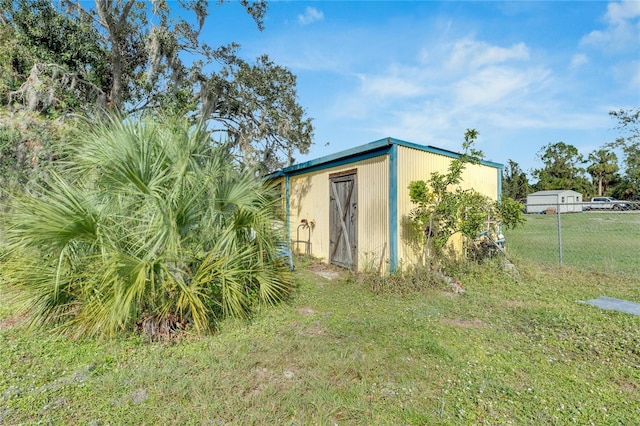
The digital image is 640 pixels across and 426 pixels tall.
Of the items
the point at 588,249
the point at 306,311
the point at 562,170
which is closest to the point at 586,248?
the point at 588,249

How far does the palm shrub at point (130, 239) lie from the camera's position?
2.99 m

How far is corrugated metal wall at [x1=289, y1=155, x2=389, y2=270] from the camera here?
563cm

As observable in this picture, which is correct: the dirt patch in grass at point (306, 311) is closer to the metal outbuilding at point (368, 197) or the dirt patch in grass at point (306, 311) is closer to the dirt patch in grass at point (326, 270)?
the metal outbuilding at point (368, 197)

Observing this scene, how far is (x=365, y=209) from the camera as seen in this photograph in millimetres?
6066

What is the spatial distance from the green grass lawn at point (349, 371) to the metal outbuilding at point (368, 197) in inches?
69.0

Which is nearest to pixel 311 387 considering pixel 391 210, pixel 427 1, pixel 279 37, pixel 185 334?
pixel 185 334

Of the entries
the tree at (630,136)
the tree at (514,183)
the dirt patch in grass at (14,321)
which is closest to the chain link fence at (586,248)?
the dirt patch in grass at (14,321)

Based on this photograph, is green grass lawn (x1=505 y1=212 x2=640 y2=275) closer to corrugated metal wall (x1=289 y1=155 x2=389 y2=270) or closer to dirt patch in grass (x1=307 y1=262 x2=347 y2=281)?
corrugated metal wall (x1=289 y1=155 x2=389 y2=270)

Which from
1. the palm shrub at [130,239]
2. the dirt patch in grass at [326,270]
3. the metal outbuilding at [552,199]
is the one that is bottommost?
the dirt patch in grass at [326,270]

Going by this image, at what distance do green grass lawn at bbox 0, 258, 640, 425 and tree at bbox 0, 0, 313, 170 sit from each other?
4.34 meters

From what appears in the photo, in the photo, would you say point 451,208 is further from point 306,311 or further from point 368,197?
point 306,311

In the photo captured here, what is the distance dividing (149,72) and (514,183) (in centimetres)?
3816

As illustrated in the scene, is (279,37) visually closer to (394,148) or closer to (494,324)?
(394,148)

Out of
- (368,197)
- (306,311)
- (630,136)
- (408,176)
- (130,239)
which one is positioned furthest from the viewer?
(630,136)
